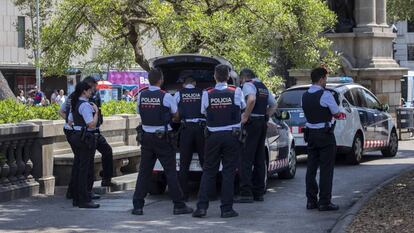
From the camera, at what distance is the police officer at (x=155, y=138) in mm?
10008

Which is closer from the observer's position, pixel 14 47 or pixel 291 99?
pixel 291 99

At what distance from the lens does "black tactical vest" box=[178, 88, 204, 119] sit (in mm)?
10883

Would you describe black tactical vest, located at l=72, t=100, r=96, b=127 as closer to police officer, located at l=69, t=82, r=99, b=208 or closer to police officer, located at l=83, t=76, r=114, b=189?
police officer, located at l=69, t=82, r=99, b=208

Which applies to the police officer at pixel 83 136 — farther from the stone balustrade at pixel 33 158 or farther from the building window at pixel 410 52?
the building window at pixel 410 52

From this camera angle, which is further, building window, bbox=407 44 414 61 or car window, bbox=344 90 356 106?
building window, bbox=407 44 414 61

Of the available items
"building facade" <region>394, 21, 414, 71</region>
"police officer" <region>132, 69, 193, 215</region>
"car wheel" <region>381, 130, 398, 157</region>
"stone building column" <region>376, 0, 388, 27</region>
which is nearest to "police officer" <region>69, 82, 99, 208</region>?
"police officer" <region>132, 69, 193, 215</region>

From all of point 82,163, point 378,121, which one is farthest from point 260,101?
point 378,121

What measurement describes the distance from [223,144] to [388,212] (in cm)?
223

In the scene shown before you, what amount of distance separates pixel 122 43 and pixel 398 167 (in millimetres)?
7196

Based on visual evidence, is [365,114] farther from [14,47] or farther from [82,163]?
[14,47]

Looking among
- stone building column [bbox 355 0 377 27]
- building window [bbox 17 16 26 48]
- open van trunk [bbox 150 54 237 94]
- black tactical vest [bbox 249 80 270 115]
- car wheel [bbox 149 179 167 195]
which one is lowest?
car wheel [bbox 149 179 167 195]

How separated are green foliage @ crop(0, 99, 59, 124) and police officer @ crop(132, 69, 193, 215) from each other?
3.06 m

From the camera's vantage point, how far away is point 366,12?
25.4 meters

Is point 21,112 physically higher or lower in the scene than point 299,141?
higher
